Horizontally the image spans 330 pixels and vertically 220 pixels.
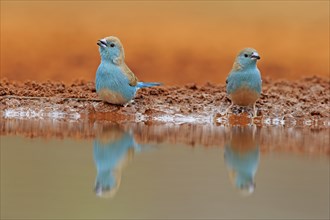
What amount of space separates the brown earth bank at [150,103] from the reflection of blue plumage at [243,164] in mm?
1976

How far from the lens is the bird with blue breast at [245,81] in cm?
924

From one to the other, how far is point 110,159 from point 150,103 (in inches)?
107

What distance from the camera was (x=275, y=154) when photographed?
7.41 m

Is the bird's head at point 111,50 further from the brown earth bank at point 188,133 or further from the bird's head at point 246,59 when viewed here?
the bird's head at point 246,59

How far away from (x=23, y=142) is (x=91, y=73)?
4.74 m

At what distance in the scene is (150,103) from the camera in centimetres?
970

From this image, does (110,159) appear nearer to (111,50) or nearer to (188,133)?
(188,133)

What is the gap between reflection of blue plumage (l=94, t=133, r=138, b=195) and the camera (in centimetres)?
633

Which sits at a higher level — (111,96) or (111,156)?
(111,96)

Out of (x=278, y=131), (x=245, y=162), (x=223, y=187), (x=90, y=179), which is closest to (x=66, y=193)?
(x=90, y=179)

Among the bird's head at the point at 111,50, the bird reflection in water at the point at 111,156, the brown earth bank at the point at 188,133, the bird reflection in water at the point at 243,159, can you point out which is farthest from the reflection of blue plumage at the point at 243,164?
the bird's head at the point at 111,50

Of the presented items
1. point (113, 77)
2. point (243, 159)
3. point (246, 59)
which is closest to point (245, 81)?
point (246, 59)

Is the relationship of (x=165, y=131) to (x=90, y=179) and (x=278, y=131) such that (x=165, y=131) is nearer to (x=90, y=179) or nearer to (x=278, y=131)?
(x=278, y=131)

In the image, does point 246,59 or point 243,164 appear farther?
point 246,59
